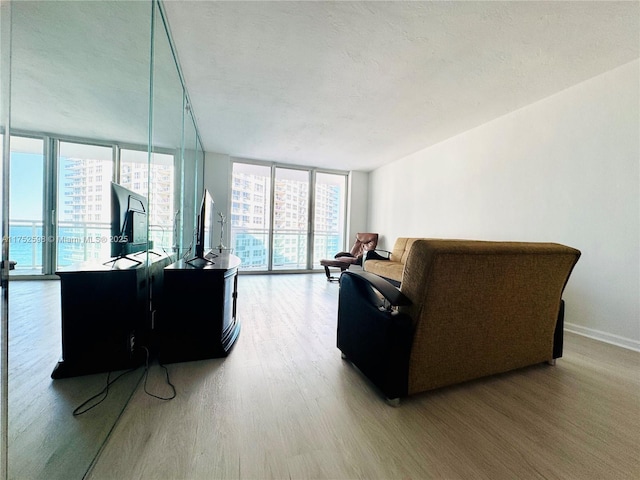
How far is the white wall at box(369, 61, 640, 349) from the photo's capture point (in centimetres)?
205

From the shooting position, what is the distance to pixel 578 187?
234 cm

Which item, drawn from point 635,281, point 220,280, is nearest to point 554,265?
point 635,281

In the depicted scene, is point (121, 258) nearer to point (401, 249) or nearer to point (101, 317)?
point (101, 317)

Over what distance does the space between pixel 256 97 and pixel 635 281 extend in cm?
398

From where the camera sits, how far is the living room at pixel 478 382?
94 cm

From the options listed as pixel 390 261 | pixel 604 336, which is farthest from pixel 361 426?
pixel 390 261

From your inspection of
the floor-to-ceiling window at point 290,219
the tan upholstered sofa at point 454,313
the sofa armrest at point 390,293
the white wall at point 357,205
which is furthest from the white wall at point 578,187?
the floor-to-ceiling window at point 290,219

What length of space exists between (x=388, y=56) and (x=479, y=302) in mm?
2072

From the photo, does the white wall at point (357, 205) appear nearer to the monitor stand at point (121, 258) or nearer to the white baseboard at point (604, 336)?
the white baseboard at point (604, 336)

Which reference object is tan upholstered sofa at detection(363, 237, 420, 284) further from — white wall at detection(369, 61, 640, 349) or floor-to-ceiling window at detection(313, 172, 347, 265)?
floor-to-ceiling window at detection(313, 172, 347, 265)

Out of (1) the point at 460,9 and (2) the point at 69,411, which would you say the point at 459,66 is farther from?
(2) the point at 69,411

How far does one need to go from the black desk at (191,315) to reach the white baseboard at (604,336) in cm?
328

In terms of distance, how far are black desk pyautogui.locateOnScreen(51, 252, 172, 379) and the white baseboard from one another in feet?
12.4

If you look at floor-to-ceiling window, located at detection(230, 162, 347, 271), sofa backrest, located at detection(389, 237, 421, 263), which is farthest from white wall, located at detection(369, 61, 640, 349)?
floor-to-ceiling window, located at detection(230, 162, 347, 271)
